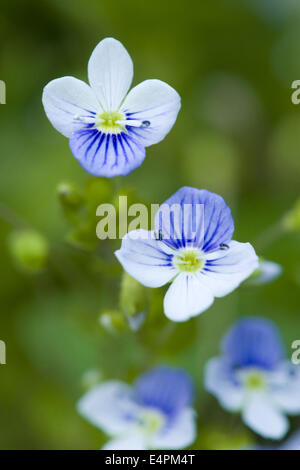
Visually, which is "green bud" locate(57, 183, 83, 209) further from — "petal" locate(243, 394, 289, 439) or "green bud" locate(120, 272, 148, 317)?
"petal" locate(243, 394, 289, 439)

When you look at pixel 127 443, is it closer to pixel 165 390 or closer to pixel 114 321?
pixel 165 390

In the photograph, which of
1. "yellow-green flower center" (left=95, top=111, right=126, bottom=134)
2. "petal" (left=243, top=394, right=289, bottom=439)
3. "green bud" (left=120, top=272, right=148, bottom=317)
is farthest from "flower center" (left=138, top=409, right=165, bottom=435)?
"yellow-green flower center" (left=95, top=111, right=126, bottom=134)

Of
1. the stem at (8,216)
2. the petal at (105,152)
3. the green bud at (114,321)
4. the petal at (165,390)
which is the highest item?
the stem at (8,216)

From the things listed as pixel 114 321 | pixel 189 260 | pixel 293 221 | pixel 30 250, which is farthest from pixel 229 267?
pixel 30 250

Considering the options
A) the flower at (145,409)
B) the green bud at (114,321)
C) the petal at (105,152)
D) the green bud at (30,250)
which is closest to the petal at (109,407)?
the flower at (145,409)

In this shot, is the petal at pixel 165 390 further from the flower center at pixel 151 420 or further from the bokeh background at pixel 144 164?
the bokeh background at pixel 144 164

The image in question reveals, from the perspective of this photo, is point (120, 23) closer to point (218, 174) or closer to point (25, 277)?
point (218, 174)
